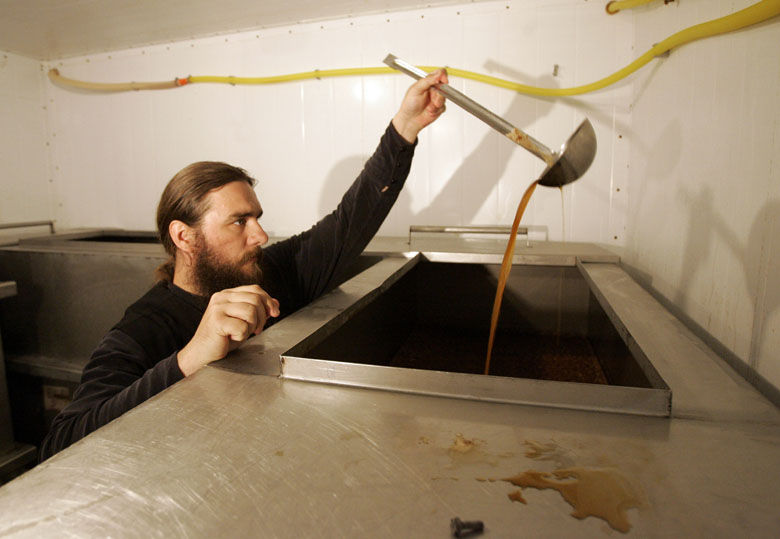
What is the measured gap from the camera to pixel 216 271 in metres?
0.96

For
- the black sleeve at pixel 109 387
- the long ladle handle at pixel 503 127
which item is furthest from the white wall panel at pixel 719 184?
the black sleeve at pixel 109 387

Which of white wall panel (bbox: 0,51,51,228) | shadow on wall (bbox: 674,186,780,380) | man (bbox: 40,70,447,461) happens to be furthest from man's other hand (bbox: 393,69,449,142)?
white wall panel (bbox: 0,51,51,228)

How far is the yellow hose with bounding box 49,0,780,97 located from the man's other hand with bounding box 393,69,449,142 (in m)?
0.52

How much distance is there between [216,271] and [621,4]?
4.57ft

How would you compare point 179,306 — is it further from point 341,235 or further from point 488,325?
point 488,325

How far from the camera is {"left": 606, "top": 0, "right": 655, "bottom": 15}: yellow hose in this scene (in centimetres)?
122

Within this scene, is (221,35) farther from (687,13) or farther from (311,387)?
(311,387)

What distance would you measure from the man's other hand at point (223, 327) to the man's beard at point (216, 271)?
36 centimetres

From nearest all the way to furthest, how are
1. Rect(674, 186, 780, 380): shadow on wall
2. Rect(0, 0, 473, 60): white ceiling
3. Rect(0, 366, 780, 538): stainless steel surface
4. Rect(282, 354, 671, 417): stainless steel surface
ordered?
Rect(0, 366, 780, 538): stainless steel surface → Rect(282, 354, 671, 417): stainless steel surface → Rect(674, 186, 780, 380): shadow on wall → Rect(0, 0, 473, 60): white ceiling

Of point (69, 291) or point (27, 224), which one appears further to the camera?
point (27, 224)

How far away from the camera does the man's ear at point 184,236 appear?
98 cm

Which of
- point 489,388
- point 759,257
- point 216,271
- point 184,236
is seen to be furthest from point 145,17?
point 759,257

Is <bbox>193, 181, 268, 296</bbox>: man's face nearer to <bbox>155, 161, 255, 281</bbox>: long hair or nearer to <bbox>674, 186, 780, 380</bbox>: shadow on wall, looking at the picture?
<bbox>155, 161, 255, 281</bbox>: long hair

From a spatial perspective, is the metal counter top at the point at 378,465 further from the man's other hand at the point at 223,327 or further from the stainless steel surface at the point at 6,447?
the stainless steel surface at the point at 6,447
